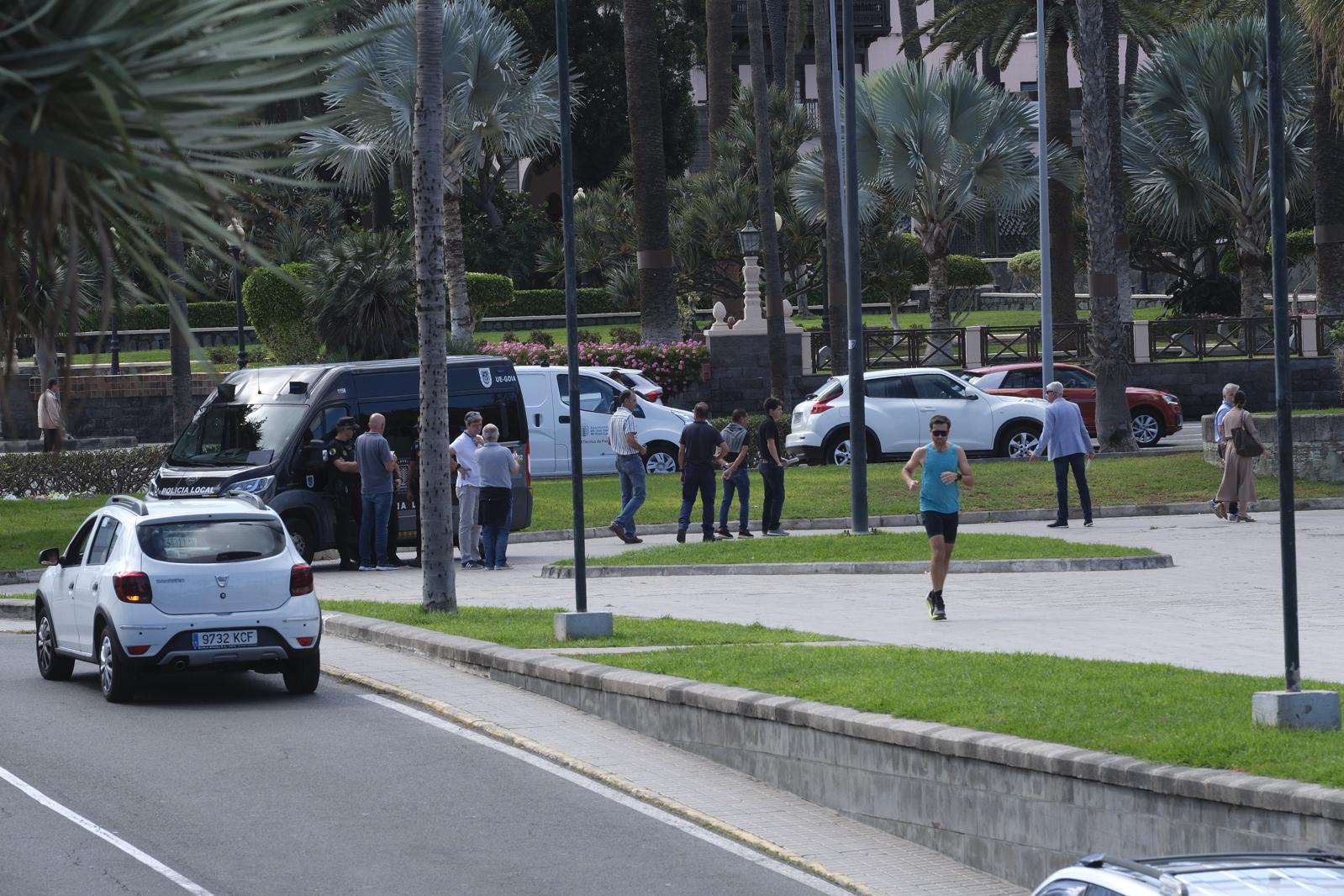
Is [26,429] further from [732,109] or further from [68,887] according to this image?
[68,887]

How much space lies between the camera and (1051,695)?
10453 mm

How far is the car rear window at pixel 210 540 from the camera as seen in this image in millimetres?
13406

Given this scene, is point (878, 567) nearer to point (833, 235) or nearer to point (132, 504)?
point (132, 504)

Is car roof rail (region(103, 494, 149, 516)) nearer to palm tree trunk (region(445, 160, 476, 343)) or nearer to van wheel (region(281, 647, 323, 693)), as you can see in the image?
van wheel (region(281, 647, 323, 693))

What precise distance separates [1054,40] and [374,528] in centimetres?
2519

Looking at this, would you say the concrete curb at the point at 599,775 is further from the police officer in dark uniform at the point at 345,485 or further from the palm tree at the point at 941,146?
the palm tree at the point at 941,146

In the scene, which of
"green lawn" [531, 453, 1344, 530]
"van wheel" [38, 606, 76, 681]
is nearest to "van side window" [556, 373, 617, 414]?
"green lawn" [531, 453, 1344, 530]

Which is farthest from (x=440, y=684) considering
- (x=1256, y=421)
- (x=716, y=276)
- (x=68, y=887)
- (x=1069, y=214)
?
(x=716, y=276)

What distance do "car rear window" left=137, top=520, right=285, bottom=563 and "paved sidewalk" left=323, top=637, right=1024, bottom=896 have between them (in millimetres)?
1567

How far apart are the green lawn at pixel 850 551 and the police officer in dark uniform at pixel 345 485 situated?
115 inches

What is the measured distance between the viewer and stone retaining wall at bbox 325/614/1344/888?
25.2 feet

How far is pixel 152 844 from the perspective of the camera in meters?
9.15

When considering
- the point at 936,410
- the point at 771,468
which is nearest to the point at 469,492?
the point at 771,468

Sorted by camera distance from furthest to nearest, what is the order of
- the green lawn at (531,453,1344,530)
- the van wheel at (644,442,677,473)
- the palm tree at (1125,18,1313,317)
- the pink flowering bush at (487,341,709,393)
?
1. the palm tree at (1125,18,1313,317)
2. the pink flowering bush at (487,341,709,393)
3. the van wheel at (644,442,677,473)
4. the green lawn at (531,453,1344,530)
